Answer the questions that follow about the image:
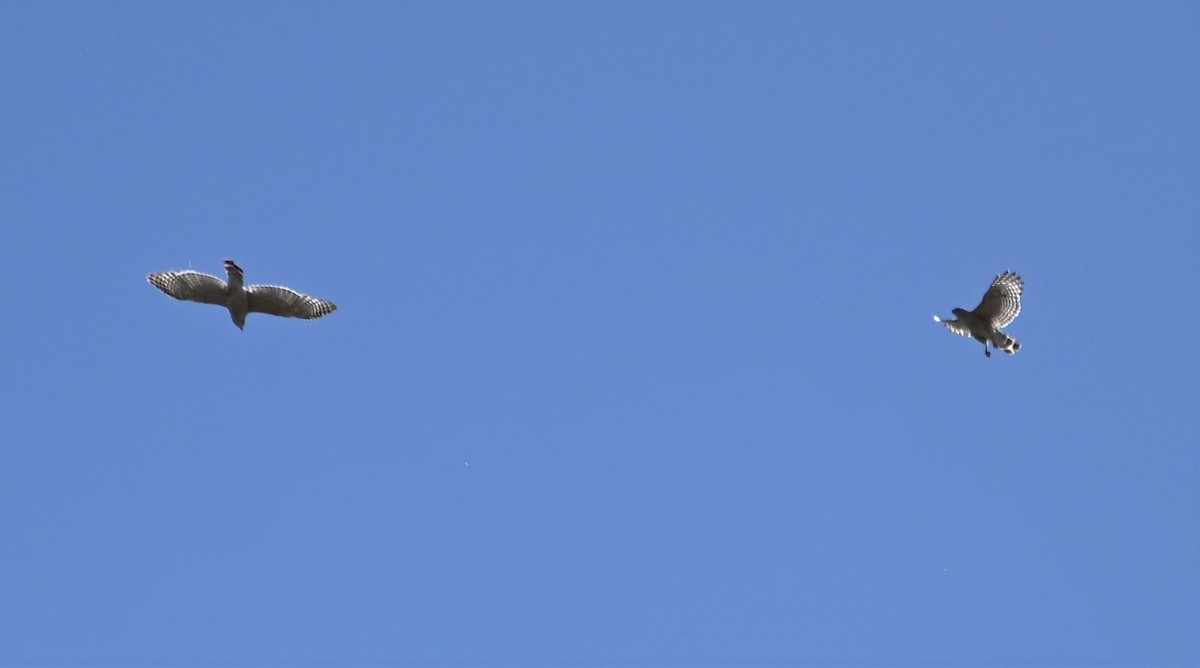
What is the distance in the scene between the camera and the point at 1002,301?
108ft

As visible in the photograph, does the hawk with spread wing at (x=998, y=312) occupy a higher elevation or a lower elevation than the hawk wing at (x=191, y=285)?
higher

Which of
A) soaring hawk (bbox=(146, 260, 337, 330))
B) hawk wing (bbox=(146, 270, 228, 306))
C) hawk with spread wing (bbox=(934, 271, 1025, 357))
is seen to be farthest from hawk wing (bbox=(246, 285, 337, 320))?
hawk with spread wing (bbox=(934, 271, 1025, 357))

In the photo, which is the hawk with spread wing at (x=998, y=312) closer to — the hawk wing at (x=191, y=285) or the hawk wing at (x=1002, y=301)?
the hawk wing at (x=1002, y=301)

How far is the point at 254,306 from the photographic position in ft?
101

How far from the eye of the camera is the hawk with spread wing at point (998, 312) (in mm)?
32875

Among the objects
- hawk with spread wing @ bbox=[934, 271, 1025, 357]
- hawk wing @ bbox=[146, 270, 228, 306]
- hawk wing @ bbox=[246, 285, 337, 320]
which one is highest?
hawk with spread wing @ bbox=[934, 271, 1025, 357]

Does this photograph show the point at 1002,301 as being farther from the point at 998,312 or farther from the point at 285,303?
the point at 285,303

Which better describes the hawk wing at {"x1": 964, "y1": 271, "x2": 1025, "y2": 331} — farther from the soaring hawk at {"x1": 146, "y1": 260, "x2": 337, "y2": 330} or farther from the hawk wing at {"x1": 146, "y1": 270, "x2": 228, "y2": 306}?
the hawk wing at {"x1": 146, "y1": 270, "x2": 228, "y2": 306}

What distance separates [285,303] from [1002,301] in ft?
49.0

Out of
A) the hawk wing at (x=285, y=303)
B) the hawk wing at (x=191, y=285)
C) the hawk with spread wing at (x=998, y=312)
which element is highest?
the hawk with spread wing at (x=998, y=312)

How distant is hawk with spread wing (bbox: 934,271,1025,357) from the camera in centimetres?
3288

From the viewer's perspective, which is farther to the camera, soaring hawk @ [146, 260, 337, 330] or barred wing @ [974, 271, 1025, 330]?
barred wing @ [974, 271, 1025, 330]

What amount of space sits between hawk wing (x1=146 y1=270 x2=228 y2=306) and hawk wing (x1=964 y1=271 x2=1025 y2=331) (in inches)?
620

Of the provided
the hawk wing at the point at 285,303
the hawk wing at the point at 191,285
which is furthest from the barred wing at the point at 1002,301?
the hawk wing at the point at 191,285
